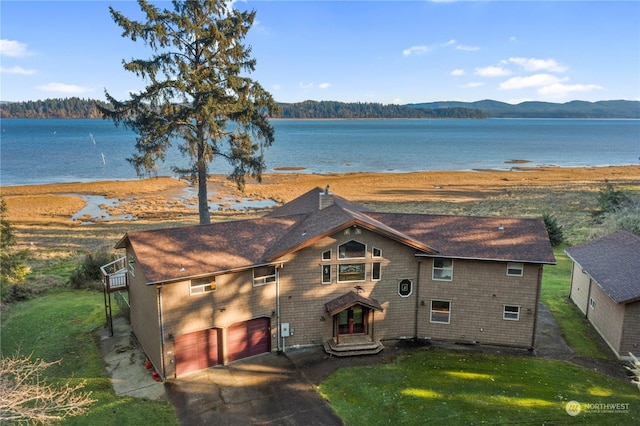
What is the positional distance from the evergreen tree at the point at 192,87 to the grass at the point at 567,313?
2077cm

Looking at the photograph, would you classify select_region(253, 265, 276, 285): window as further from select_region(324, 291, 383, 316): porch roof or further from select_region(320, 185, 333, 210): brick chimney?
select_region(320, 185, 333, 210): brick chimney

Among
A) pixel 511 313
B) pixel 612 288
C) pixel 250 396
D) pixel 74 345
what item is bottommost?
pixel 74 345

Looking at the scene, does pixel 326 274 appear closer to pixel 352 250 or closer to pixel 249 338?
pixel 352 250

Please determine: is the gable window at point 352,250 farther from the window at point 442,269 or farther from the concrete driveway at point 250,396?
the concrete driveway at point 250,396

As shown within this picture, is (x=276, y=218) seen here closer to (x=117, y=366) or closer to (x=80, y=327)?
(x=117, y=366)

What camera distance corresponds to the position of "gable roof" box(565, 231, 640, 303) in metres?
19.5

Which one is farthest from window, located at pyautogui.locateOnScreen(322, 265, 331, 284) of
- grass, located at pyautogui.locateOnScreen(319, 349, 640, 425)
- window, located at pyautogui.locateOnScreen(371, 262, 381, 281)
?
grass, located at pyautogui.locateOnScreen(319, 349, 640, 425)

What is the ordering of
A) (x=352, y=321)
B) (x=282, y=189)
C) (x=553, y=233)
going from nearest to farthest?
(x=352, y=321) → (x=553, y=233) → (x=282, y=189)

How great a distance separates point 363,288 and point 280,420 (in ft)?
23.5

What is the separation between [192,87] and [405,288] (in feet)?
55.8

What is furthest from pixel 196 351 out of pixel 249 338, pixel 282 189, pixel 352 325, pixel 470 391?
pixel 282 189

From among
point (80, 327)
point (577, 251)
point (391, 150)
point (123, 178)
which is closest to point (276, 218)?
point (80, 327)

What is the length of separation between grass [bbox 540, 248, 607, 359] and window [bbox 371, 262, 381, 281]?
953 cm

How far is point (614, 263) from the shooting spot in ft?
72.1
